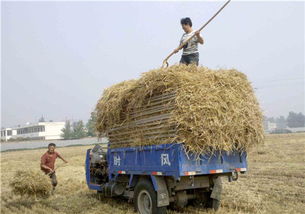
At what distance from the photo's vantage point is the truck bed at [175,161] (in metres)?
6.21

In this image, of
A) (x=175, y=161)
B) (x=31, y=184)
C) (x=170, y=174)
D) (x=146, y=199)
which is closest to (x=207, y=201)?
(x=146, y=199)

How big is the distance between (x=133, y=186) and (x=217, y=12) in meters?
4.24

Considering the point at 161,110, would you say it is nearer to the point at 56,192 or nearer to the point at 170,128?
the point at 170,128

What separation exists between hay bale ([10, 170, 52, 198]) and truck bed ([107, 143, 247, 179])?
2.70 m

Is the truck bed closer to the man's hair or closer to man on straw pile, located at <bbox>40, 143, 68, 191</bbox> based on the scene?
the man's hair

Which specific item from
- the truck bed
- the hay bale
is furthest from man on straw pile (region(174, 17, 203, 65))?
the hay bale

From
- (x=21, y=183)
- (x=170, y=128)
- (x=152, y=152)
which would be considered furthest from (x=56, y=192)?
(x=170, y=128)

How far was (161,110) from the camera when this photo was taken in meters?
6.73

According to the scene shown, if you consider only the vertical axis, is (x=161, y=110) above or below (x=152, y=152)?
above

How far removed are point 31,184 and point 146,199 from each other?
12.0ft

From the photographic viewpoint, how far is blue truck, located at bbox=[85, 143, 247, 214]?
6324 mm

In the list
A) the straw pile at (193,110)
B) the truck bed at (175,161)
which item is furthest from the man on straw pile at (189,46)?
the truck bed at (175,161)

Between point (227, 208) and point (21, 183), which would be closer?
point (227, 208)

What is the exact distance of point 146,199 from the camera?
284 inches
